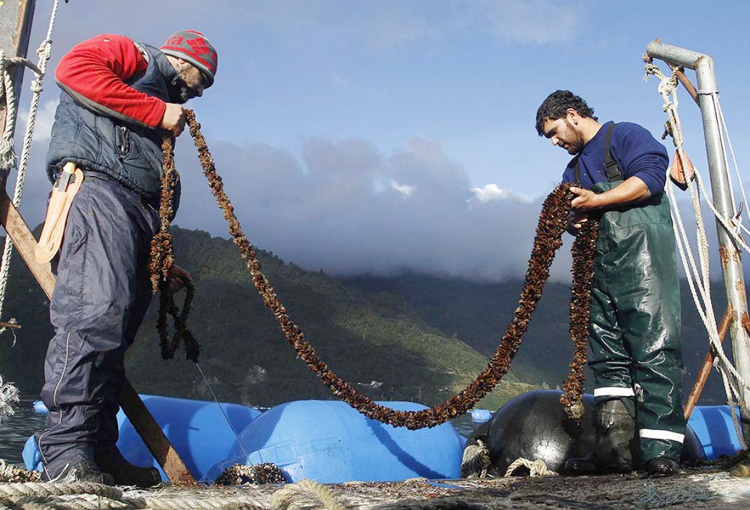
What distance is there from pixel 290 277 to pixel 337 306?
834 cm

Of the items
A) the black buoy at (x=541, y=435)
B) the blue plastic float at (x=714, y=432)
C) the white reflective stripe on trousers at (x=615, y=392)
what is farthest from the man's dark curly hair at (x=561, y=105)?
the blue plastic float at (x=714, y=432)

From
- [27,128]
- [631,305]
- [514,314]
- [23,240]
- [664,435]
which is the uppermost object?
[27,128]

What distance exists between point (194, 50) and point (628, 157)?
117 inches

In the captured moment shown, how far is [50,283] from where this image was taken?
3.80m

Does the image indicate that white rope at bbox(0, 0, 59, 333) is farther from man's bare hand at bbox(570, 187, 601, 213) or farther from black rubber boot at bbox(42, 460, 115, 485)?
man's bare hand at bbox(570, 187, 601, 213)

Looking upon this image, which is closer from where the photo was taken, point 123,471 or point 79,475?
point 79,475

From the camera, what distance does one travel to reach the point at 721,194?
17.9 feet

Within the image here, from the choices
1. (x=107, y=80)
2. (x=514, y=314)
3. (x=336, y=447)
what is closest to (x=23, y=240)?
(x=107, y=80)

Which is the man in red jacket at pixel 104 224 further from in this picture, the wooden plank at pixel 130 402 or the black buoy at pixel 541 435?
the black buoy at pixel 541 435

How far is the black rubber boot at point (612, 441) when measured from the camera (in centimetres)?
459

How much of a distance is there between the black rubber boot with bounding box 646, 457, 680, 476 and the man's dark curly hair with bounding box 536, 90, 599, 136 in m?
2.48

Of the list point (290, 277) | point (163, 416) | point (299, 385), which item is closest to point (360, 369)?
point (299, 385)

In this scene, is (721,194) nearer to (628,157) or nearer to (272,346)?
(628,157)

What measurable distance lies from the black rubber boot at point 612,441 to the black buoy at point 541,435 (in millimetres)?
578
